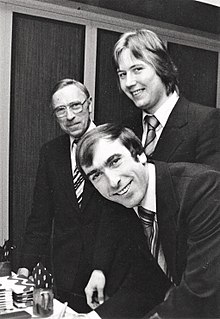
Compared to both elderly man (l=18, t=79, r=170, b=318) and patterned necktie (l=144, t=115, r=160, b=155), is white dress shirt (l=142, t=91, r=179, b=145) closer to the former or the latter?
patterned necktie (l=144, t=115, r=160, b=155)

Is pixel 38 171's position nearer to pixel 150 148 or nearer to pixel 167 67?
pixel 150 148

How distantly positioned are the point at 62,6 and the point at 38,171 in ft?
1.56

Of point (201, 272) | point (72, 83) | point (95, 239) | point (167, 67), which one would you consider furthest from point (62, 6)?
point (201, 272)

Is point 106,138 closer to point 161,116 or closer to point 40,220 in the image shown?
point 161,116

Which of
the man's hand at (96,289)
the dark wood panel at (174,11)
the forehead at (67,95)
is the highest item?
the dark wood panel at (174,11)

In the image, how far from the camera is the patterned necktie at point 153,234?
1.35m

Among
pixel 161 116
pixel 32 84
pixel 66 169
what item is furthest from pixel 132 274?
pixel 32 84

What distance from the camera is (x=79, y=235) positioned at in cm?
139

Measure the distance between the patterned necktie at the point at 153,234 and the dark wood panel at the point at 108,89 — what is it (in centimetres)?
28

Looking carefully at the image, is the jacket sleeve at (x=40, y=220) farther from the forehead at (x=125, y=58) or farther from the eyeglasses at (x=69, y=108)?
the forehead at (x=125, y=58)

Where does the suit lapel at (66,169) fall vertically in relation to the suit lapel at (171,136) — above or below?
below

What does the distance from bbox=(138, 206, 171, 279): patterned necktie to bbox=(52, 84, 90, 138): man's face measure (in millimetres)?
299

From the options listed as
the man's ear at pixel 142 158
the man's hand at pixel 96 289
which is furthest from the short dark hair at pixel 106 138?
the man's hand at pixel 96 289

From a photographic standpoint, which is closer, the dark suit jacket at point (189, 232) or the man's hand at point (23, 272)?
the dark suit jacket at point (189, 232)
